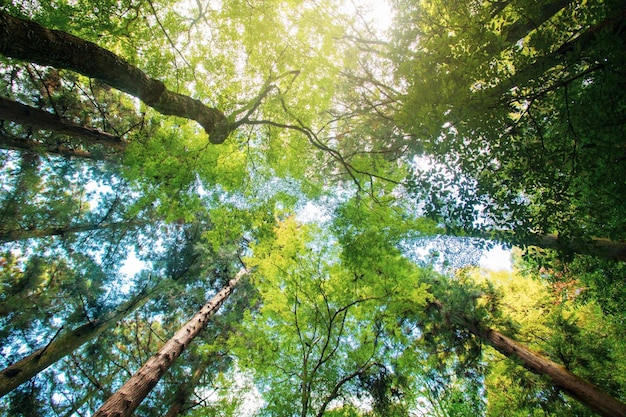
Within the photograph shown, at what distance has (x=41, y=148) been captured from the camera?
21.6 ft

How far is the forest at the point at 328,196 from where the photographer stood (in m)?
3.49

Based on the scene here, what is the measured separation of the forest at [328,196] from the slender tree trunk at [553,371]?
0.12 ft

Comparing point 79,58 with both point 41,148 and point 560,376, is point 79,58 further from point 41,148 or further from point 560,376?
point 560,376

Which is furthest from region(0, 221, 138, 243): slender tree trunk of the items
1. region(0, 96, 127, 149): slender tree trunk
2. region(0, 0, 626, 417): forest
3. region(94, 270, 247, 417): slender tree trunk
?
region(94, 270, 247, 417): slender tree trunk

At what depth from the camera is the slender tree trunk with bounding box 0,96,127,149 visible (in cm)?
474

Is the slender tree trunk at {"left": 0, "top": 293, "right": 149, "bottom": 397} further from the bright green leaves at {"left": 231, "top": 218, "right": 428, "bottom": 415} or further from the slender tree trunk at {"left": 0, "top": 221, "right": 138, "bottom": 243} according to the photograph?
the bright green leaves at {"left": 231, "top": 218, "right": 428, "bottom": 415}

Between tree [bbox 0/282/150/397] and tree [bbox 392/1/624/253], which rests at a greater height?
tree [bbox 392/1/624/253]

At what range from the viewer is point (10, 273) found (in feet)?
28.0

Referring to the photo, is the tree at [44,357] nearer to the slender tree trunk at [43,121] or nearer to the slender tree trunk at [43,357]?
the slender tree trunk at [43,357]

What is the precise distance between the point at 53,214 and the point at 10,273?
249 cm

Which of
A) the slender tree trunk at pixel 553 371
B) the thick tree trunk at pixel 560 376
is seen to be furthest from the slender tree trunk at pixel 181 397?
the thick tree trunk at pixel 560 376

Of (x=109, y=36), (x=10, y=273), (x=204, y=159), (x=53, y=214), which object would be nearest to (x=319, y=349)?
(x=204, y=159)

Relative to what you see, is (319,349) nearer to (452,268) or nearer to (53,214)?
(452,268)

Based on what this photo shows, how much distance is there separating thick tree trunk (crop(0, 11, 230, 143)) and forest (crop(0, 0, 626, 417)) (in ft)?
0.07
